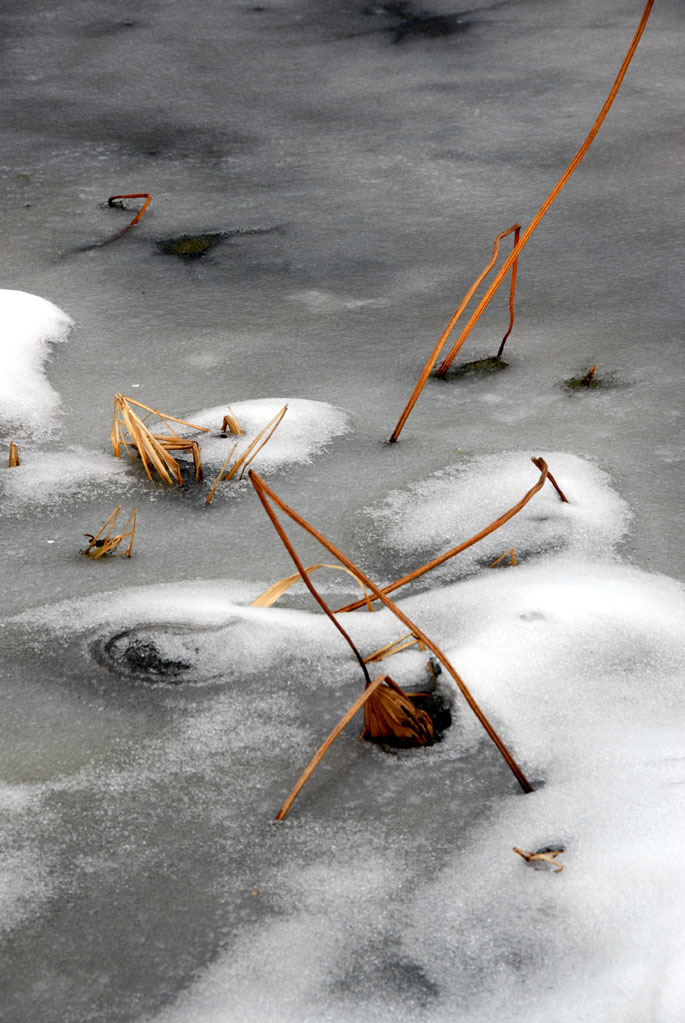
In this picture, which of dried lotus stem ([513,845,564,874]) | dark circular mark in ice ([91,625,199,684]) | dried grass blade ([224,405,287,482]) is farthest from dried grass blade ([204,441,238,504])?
dried lotus stem ([513,845,564,874])

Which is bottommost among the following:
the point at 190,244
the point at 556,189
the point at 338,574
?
the point at 338,574

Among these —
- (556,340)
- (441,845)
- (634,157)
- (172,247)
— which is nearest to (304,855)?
(441,845)

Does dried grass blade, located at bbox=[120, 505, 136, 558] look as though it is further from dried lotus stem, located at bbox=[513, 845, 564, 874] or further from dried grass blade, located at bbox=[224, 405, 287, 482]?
dried lotus stem, located at bbox=[513, 845, 564, 874]

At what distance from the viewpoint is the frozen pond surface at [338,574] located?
827 millimetres

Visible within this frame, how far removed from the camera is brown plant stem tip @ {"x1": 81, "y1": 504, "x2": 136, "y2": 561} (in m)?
1.29

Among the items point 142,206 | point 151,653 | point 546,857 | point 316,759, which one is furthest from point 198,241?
point 546,857

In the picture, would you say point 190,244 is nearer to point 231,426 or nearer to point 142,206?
point 142,206

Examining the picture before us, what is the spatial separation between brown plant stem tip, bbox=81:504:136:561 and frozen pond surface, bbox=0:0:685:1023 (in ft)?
0.08

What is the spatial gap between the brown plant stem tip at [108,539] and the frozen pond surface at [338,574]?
2cm

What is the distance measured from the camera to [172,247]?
2.12m

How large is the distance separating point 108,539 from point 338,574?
290 millimetres

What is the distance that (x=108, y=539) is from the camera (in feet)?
4.25

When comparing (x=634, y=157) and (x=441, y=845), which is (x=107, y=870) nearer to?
(x=441, y=845)

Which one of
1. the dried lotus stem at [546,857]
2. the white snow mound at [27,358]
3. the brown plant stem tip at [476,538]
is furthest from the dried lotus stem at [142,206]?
the dried lotus stem at [546,857]
